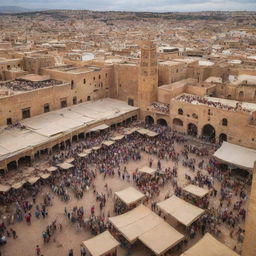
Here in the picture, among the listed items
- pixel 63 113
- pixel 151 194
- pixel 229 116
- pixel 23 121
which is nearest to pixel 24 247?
pixel 151 194

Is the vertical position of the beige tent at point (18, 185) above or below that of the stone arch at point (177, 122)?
below

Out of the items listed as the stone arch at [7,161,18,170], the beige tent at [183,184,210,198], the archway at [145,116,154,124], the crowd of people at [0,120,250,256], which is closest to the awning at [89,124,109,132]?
the crowd of people at [0,120,250,256]

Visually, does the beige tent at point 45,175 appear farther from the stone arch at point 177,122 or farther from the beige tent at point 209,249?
the stone arch at point 177,122

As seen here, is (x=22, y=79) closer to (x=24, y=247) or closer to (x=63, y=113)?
(x=63, y=113)

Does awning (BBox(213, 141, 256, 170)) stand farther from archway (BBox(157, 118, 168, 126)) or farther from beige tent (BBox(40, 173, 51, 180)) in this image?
beige tent (BBox(40, 173, 51, 180))

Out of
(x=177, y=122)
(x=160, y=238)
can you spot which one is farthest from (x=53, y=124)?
(x=160, y=238)

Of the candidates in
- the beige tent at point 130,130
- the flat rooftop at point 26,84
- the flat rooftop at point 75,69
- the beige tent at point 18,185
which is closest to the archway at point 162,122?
the beige tent at point 130,130

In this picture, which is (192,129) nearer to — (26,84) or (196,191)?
(196,191)
